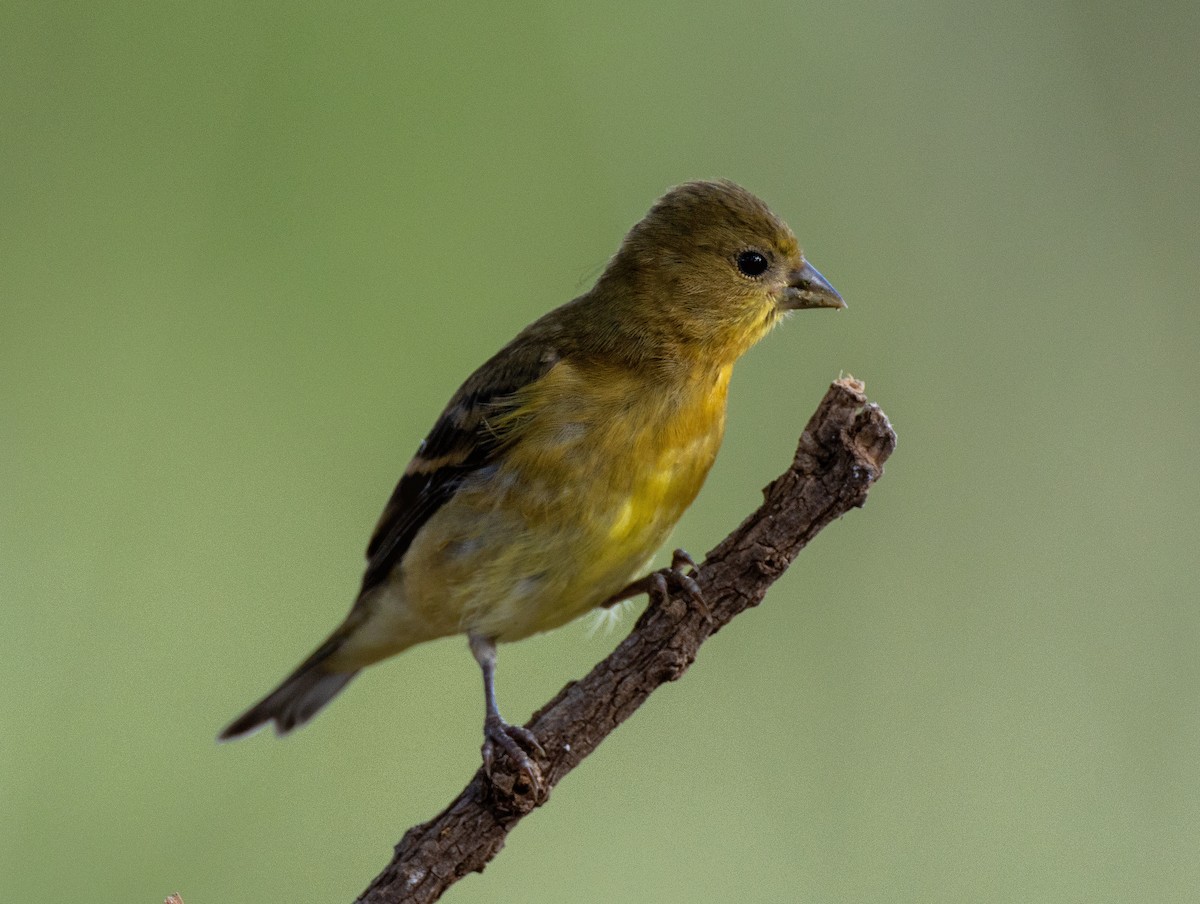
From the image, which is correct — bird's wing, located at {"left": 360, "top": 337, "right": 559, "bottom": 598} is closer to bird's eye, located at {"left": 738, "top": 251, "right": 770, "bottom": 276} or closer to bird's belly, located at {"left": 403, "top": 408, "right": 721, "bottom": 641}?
bird's belly, located at {"left": 403, "top": 408, "right": 721, "bottom": 641}

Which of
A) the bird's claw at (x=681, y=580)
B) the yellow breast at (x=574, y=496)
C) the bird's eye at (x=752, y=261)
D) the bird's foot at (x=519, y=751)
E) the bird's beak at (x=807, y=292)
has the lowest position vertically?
the bird's foot at (x=519, y=751)

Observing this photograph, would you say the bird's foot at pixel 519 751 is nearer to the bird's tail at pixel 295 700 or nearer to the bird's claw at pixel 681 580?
the bird's claw at pixel 681 580

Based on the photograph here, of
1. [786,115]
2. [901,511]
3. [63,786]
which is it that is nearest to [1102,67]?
[786,115]

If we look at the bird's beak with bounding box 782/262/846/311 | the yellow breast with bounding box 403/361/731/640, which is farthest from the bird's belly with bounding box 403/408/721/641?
the bird's beak with bounding box 782/262/846/311

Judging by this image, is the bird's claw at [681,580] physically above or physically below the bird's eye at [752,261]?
below

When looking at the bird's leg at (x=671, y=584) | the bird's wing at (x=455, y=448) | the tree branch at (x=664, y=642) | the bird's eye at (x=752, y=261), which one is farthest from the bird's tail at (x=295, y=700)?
the bird's eye at (x=752, y=261)

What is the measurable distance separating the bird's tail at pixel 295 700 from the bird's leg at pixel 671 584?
1265 mm

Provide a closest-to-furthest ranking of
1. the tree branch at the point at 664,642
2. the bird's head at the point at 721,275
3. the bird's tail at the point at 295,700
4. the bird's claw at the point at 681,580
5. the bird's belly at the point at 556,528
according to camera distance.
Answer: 1. the tree branch at the point at 664,642
2. the bird's claw at the point at 681,580
3. the bird's belly at the point at 556,528
4. the bird's head at the point at 721,275
5. the bird's tail at the point at 295,700

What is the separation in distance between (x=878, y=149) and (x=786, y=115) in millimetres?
507

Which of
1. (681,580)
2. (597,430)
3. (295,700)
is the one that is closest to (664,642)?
(681,580)

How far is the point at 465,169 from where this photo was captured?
271 inches

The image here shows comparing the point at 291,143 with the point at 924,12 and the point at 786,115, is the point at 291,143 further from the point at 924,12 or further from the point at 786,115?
the point at 924,12

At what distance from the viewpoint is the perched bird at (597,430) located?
14.0 feet

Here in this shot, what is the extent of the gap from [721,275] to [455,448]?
41.6 inches
